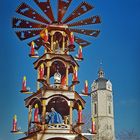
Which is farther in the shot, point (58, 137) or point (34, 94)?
point (34, 94)

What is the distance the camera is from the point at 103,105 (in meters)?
50.3

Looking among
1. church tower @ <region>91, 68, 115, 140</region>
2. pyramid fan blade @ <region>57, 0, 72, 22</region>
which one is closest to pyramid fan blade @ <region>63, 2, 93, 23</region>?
pyramid fan blade @ <region>57, 0, 72, 22</region>

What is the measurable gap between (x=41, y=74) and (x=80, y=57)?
6.42 feet

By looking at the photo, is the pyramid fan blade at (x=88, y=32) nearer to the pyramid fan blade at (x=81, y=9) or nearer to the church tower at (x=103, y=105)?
the pyramid fan blade at (x=81, y=9)

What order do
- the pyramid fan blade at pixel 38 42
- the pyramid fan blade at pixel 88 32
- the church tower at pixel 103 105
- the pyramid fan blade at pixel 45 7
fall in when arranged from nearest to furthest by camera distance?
the pyramid fan blade at pixel 45 7, the pyramid fan blade at pixel 88 32, the pyramid fan blade at pixel 38 42, the church tower at pixel 103 105

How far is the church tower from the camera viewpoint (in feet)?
157

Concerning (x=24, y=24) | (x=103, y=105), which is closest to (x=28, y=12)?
(x=24, y=24)

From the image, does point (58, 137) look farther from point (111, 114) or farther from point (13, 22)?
point (111, 114)

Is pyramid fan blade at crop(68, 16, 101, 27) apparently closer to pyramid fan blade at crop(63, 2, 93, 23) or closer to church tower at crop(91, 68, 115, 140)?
pyramid fan blade at crop(63, 2, 93, 23)

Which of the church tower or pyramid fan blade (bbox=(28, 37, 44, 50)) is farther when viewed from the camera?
the church tower

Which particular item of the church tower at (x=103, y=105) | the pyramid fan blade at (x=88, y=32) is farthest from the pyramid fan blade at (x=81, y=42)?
Answer: the church tower at (x=103, y=105)

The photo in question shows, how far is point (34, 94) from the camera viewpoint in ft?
36.3

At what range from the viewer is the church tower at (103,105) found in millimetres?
47838

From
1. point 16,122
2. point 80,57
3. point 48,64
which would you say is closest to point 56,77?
point 48,64
